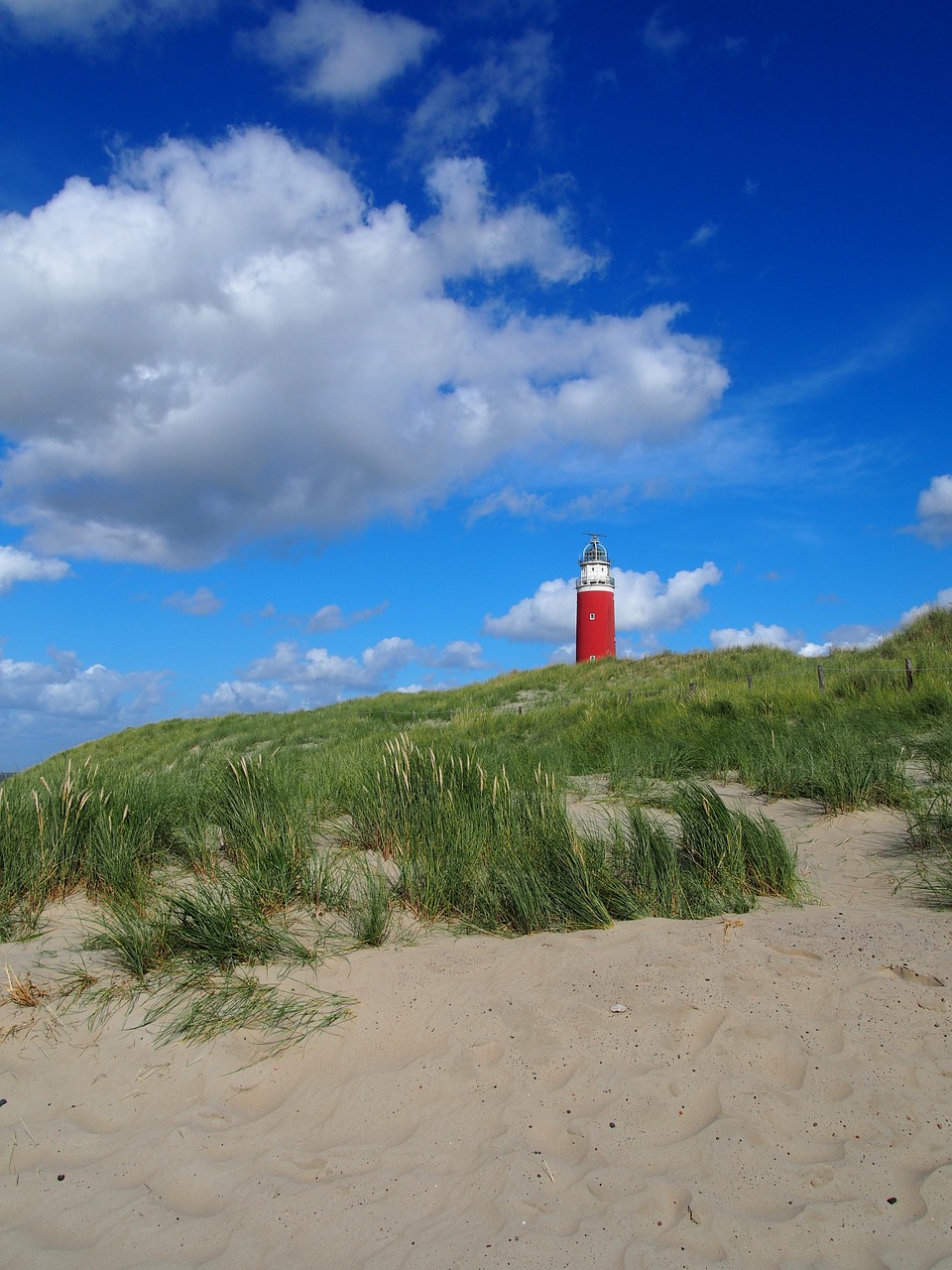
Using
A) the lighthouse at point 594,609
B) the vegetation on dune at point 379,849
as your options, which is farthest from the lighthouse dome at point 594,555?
the vegetation on dune at point 379,849

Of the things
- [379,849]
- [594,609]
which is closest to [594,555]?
[594,609]

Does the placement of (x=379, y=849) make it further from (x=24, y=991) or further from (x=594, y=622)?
(x=594, y=622)

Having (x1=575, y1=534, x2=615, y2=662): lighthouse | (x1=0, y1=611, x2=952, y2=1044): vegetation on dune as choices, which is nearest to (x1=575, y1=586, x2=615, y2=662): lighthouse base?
(x1=575, y1=534, x2=615, y2=662): lighthouse

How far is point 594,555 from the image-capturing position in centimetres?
4191

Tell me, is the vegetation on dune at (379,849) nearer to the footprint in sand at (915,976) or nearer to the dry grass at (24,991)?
the dry grass at (24,991)

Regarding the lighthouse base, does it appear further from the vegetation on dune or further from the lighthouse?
the vegetation on dune

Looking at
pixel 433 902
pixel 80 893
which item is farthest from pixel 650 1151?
pixel 80 893

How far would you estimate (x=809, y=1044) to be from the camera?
309cm

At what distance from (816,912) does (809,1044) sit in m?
1.35

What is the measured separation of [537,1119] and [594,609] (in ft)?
125

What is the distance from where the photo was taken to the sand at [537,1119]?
2.36 metres

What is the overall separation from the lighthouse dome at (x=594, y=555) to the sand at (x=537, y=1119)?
38151mm

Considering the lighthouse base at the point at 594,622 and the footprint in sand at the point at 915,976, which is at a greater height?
the lighthouse base at the point at 594,622

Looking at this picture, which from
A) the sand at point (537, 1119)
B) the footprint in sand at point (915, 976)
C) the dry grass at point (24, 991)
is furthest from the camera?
the dry grass at point (24, 991)
